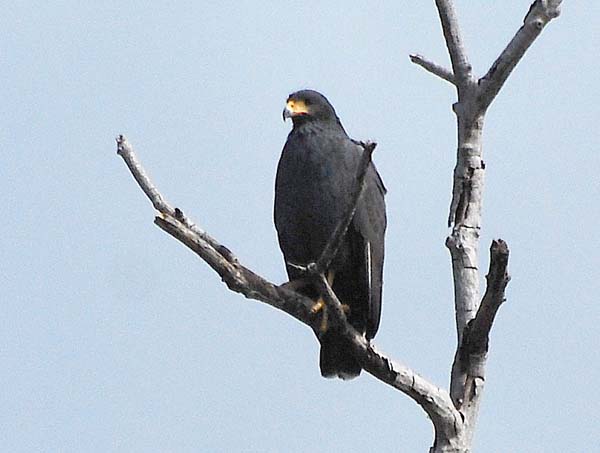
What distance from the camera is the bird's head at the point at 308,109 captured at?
742 cm

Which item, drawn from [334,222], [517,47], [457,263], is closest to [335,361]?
[334,222]

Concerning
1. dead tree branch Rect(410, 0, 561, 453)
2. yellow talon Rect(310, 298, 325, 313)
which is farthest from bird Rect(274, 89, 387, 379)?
dead tree branch Rect(410, 0, 561, 453)

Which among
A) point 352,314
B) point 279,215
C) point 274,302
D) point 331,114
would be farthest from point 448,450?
point 331,114

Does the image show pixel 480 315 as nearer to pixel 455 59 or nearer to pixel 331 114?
pixel 455 59

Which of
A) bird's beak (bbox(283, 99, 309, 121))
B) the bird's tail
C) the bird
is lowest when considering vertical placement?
the bird's tail

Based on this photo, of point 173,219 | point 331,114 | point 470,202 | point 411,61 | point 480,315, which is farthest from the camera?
point 331,114

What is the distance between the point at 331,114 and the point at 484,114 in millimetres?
1487

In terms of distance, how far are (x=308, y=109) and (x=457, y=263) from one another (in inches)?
72.5

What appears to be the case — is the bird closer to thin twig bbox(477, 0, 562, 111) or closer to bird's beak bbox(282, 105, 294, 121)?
bird's beak bbox(282, 105, 294, 121)

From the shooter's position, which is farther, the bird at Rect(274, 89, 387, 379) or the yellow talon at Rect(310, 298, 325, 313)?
the bird at Rect(274, 89, 387, 379)

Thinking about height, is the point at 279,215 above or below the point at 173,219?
above

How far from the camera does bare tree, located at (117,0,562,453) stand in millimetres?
5238

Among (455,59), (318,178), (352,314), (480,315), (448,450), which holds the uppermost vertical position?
(455,59)

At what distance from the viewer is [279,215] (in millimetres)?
7039
